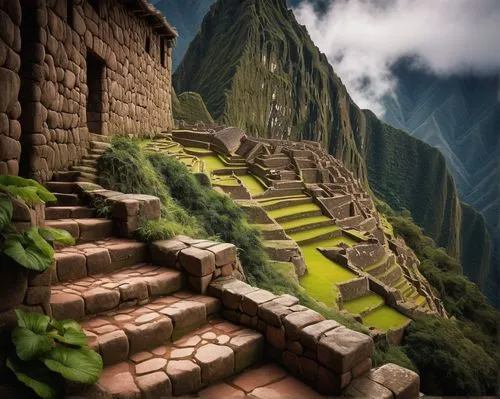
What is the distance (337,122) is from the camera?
434 feet

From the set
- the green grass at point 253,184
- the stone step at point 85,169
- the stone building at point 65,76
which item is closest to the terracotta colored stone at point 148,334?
the stone building at point 65,76

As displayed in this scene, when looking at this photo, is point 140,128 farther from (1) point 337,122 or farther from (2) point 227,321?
(1) point 337,122

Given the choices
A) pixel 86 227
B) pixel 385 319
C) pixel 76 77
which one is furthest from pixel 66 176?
pixel 385 319

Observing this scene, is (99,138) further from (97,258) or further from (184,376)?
(184,376)

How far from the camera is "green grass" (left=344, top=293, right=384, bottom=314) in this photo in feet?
49.0

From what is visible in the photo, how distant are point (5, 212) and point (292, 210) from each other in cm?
1938

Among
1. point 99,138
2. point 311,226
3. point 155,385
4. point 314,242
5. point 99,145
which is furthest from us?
point 311,226

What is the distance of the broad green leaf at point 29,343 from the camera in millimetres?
2551

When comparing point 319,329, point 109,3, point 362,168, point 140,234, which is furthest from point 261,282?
point 362,168

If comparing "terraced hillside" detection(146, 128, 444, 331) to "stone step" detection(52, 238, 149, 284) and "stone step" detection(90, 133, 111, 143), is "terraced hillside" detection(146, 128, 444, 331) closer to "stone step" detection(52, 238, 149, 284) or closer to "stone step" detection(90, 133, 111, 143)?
"stone step" detection(90, 133, 111, 143)

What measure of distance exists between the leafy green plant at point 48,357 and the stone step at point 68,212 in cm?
255

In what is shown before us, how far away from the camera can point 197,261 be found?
4383 mm

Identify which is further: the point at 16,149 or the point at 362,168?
the point at 362,168

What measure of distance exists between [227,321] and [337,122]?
134779 millimetres
